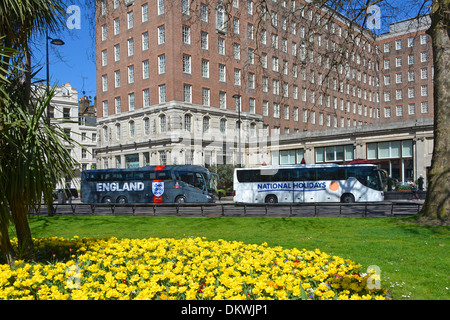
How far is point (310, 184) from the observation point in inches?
1123

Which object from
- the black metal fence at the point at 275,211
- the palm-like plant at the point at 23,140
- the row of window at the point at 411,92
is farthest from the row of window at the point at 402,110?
the palm-like plant at the point at 23,140

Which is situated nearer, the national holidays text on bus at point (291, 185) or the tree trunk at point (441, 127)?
the tree trunk at point (441, 127)

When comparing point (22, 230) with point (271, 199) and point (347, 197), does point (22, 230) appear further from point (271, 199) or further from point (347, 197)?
point (347, 197)

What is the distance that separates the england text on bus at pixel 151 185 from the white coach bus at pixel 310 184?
2.82 metres

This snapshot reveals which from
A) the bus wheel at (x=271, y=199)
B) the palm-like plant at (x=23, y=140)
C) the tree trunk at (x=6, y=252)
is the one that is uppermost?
the palm-like plant at (x=23, y=140)

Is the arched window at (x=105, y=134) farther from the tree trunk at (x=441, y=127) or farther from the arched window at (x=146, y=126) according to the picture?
the tree trunk at (x=441, y=127)

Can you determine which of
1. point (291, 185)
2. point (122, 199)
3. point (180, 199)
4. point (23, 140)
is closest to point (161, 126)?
point (122, 199)

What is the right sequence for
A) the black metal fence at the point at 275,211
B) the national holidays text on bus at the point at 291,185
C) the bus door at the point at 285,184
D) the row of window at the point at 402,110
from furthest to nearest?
the row of window at the point at 402,110 < the bus door at the point at 285,184 < the national holidays text on bus at the point at 291,185 < the black metal fence at the point at 275,211

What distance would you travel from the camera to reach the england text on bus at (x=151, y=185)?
29812 mm

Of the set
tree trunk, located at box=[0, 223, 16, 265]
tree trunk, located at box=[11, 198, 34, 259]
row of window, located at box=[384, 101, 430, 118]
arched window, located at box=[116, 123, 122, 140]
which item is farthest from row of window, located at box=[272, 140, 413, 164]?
tree trunk, located at box=[0, 223, 16, 265]

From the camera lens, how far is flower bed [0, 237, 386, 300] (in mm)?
4512

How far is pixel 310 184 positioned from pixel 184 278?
2439 centimetres

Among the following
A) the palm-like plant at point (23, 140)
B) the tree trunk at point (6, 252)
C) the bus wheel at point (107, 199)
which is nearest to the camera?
the palm-like plant at point (23, 140)
